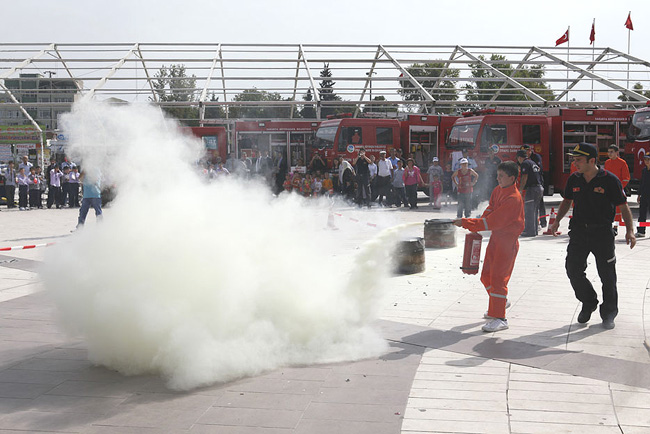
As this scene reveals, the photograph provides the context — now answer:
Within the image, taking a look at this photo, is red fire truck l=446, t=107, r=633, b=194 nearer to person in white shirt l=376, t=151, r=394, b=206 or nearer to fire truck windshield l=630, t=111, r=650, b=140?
fire truck windshield l=630, t=111, r=650, b=140

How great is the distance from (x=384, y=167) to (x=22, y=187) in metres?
13.0

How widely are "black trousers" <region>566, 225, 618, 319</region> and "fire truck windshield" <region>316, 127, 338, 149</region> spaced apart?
19.1m

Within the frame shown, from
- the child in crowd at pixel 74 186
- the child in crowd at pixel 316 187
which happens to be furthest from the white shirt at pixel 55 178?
the child in crowd at pixel 316 187

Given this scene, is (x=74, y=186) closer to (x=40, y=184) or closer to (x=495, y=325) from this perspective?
(x=40, y=184)

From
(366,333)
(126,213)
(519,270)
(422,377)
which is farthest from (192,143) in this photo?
(519,270)

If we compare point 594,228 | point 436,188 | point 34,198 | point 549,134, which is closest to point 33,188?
point 34,198

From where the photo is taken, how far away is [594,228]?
6848mm

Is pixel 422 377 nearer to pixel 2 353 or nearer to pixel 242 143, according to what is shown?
pixel 2 353

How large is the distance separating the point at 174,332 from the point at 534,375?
9.52ft

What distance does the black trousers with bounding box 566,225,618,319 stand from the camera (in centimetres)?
681

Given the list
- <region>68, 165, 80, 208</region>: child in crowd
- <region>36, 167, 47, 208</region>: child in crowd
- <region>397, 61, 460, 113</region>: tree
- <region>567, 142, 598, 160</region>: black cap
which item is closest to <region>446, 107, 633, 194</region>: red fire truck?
<region>397, 61, 460, 113</region>: tree

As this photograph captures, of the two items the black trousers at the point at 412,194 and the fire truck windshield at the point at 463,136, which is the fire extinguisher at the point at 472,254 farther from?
the fire truck windshield at the point at 463,136

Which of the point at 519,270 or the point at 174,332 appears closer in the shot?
the point at 174,332

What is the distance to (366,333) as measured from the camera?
644 centimetres
